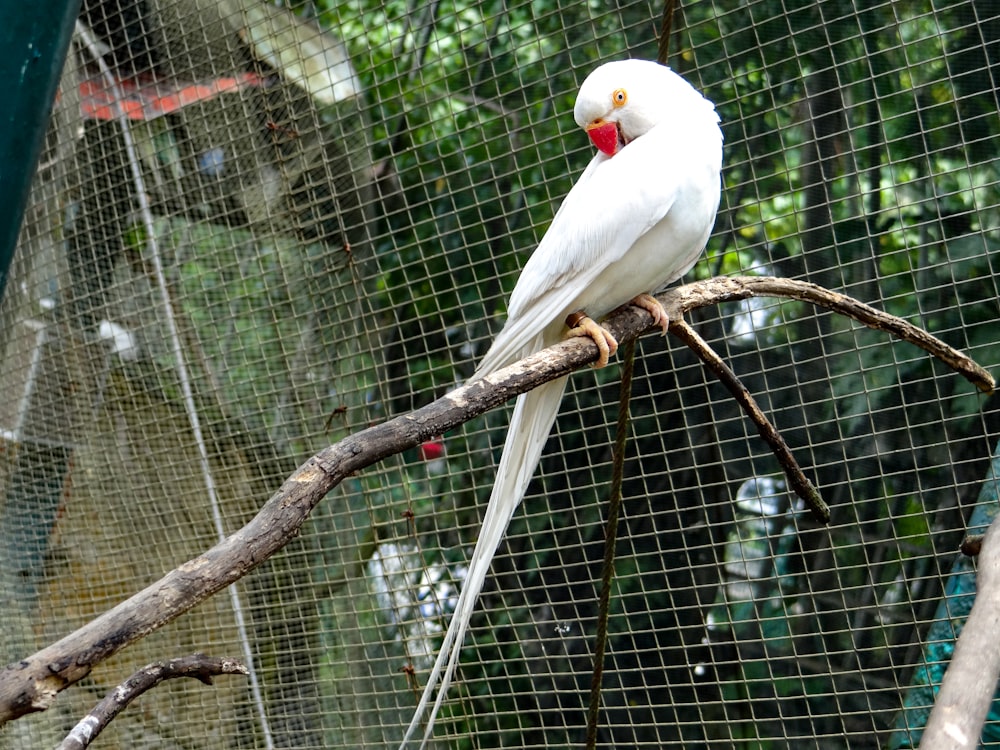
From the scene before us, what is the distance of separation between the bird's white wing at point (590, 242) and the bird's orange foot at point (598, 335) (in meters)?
0.03

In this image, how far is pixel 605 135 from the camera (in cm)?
114

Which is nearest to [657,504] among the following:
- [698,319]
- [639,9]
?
[698,319]

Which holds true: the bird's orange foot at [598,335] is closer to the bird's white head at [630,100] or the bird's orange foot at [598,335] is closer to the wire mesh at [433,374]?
the bird's white head at [630,100]

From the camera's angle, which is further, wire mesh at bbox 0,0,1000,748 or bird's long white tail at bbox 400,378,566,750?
wire mesh at bbox 0,0,1000,748

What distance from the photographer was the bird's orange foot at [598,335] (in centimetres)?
99

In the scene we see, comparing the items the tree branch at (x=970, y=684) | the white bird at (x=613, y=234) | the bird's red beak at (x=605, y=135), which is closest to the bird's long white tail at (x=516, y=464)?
the white bird at (x=613, y=234)

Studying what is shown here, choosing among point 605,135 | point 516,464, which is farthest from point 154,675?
point 605,135

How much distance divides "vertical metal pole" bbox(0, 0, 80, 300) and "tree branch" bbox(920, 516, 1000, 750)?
0.91 meters

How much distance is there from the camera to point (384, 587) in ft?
5.95

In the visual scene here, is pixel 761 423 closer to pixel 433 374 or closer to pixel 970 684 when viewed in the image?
pixel 970 684

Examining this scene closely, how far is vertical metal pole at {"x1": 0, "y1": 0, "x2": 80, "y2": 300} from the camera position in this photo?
89 cm

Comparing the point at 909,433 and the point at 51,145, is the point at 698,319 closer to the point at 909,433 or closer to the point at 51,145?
the point at 909,433

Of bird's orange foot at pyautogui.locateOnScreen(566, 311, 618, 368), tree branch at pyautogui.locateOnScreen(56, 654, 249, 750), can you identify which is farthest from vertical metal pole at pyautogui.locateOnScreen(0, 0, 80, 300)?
bird's orange foot at pyautogui.locateOnScreen(566, 311, 618, 368)

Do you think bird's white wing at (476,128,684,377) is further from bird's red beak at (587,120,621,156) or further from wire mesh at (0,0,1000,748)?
wire mesh at (0,0,1000,748)
